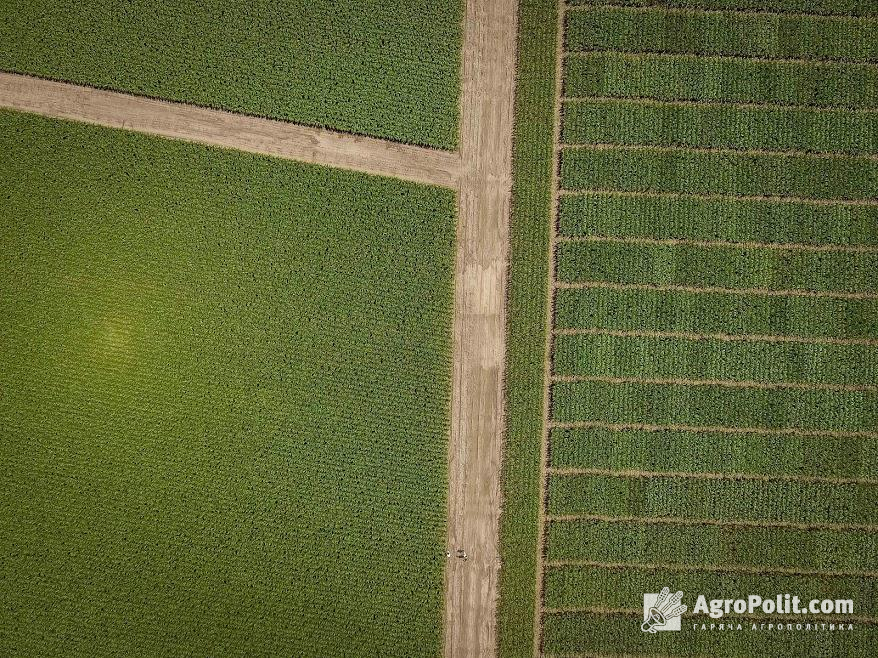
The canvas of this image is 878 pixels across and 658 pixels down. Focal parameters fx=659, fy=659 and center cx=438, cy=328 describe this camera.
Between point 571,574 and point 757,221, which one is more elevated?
point 757,221

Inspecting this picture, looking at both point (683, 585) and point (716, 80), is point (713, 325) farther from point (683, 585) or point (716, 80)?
point (683, 585)

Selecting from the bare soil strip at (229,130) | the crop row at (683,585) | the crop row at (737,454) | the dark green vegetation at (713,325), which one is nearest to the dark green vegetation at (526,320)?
the dark green vegetation at (713,325)

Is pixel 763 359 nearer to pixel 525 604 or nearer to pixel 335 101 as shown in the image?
pixel 525 604

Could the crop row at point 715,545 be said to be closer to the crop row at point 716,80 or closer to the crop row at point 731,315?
A: the crop row at point 731,315

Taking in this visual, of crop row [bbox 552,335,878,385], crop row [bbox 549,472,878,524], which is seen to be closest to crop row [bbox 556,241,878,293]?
crop row [bbox 552,335,878,385]

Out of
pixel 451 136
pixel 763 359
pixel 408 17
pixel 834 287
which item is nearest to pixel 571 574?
pixel 763 359

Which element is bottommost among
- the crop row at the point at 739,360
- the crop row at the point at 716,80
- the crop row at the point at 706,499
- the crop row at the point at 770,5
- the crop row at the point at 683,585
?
the crop row at the point at 683,585

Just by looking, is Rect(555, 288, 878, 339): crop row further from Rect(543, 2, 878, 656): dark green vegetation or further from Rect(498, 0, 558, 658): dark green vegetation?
Rect(498, 0, 558, 658): dark green vegetation

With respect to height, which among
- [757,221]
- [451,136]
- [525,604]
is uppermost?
[451,136]
